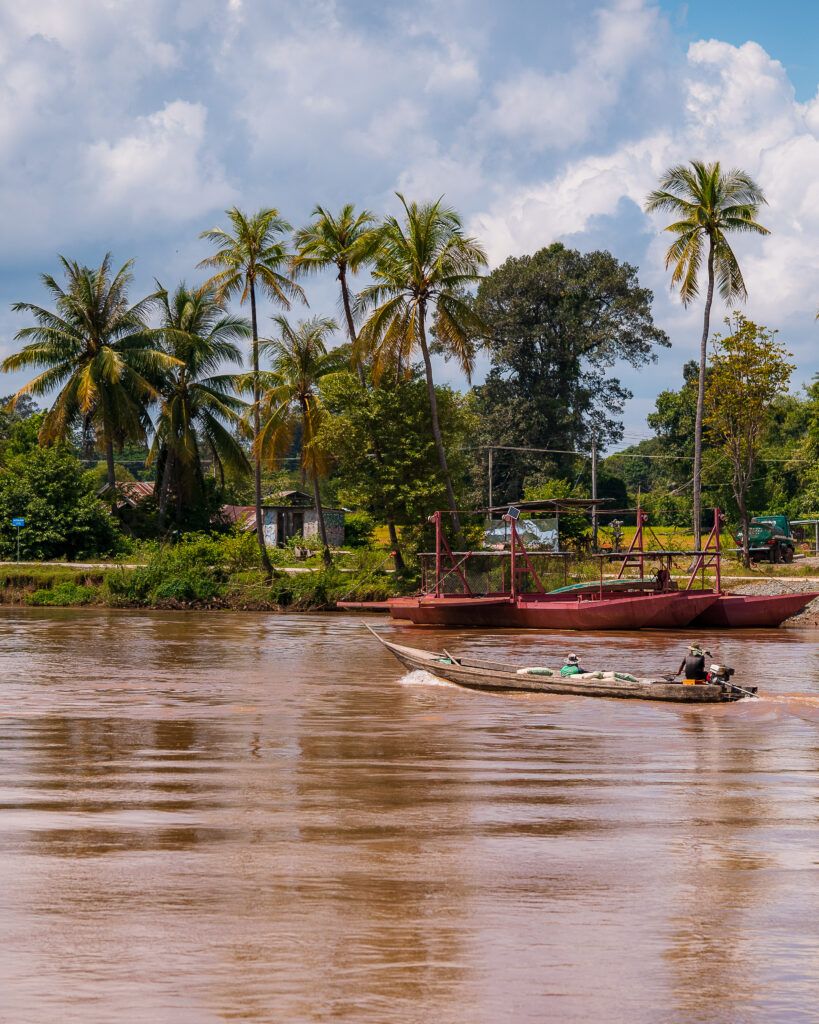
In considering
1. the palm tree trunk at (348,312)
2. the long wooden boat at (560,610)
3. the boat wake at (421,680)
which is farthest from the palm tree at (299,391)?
the boat wake at (421,680)

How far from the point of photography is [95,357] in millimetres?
46562

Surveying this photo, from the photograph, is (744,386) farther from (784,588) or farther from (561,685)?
(561,685)

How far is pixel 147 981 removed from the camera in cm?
630

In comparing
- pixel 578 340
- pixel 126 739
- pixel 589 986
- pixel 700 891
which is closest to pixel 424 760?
pixel 126 739

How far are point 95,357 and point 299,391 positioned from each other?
28.3 ft

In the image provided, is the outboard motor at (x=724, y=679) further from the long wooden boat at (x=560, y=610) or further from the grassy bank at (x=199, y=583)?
the grassy bank at (x=199, y=583)

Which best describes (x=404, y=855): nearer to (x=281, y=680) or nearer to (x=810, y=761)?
(x=810, y=761)

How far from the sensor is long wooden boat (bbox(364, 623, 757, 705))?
55.1 ft

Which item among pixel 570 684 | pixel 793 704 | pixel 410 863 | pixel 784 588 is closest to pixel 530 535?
pixel 784 588

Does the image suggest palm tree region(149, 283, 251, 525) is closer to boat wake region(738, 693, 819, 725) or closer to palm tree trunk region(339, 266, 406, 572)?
palm tree trunk region(339, 266, 406, 572)

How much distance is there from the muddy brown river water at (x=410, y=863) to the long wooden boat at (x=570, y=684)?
0.24 metres

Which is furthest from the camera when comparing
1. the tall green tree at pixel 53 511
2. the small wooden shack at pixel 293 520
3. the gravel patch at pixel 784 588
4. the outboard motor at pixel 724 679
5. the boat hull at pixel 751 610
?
the small wooden shack at pixel 293 520

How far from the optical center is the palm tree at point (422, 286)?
127 feet

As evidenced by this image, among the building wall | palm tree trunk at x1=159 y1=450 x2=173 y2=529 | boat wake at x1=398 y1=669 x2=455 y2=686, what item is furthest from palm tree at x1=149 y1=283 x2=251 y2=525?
boat wake at x1=398 y1=669 x2=455 y2=686
